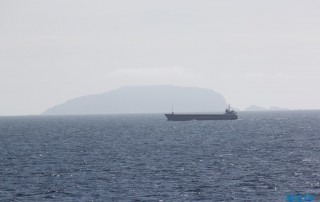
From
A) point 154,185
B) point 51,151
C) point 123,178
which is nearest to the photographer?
point 154,185

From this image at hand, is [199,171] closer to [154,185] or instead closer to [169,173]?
[169,173]

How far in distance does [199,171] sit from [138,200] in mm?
18497

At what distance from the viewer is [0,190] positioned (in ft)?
161

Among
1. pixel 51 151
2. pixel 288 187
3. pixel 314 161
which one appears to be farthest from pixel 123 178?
pixel 51 151

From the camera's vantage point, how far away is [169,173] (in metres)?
59.2

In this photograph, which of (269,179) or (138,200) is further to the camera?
(269,179)

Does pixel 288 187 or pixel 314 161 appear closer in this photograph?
pixel 288 187

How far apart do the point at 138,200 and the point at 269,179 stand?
681 inches

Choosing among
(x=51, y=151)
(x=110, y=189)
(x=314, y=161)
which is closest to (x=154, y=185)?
(x=110, y=189)

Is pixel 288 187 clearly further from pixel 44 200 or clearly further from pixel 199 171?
pixel 44 200

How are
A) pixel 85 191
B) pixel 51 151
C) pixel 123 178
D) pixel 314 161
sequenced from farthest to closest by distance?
pixel 51 151 → pixel 314 161 → pixel 123 178 → pixel 85 191

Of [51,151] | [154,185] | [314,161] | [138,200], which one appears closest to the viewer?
[138,200]

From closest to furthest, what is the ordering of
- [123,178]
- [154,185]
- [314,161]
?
[154,185], [123,178], [314,161]

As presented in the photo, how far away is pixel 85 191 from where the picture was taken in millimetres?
48000
